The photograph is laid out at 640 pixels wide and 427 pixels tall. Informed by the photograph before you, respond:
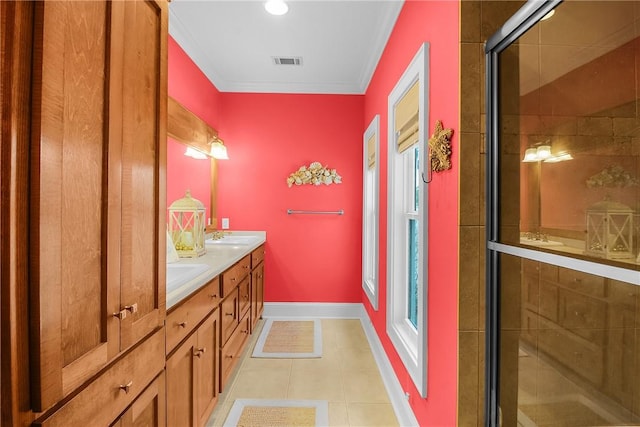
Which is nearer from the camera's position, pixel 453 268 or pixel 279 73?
pixel 453 268

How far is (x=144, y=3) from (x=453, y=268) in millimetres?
1373

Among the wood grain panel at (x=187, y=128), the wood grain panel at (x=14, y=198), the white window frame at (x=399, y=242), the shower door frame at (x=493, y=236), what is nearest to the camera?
the wood grain panel at (x=14, y=198)

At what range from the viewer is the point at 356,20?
2480 mm

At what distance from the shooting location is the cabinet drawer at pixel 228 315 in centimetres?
204

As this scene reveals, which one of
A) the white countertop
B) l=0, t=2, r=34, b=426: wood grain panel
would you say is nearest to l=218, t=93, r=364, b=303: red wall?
the white countertop

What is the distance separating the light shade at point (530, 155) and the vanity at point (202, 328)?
1.32m

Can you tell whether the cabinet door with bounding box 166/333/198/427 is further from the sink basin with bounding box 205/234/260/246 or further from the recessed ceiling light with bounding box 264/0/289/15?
the recessed ceiling light with bounding box 264/0/289/15

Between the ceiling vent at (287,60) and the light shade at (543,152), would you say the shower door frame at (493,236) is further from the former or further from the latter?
the ceiling vent at (287,60)

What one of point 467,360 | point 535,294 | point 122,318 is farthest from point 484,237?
point 122,318

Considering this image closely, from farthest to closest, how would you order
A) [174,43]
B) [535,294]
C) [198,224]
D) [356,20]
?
[174,43] < [356,20] < [198,224] < [535,294]

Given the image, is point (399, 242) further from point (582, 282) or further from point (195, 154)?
point (195, 154)

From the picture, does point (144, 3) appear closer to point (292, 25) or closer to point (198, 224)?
point (198, 224)

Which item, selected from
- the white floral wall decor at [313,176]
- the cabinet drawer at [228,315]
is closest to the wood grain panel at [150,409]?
the cabinet drawer at [228,315]

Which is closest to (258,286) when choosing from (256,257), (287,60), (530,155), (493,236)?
(256,257)
